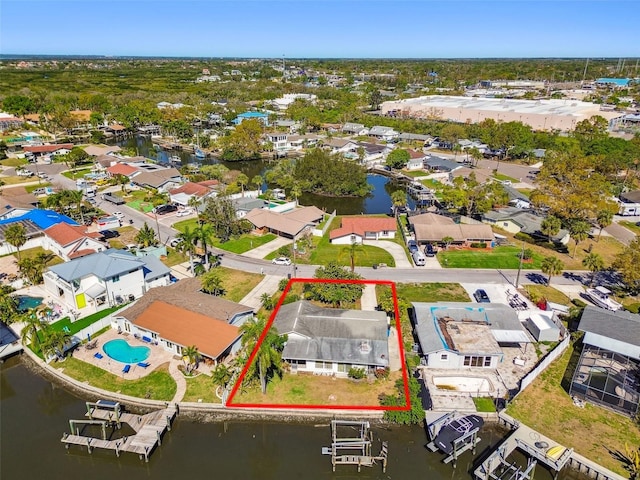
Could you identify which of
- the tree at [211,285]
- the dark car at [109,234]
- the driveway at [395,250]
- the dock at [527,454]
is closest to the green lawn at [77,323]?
the tree at [211,285]

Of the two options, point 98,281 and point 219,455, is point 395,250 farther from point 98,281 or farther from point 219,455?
point 219,455

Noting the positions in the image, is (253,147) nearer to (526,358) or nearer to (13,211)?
(13,211)

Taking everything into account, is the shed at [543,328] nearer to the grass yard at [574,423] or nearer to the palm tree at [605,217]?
the grass yard at [574,423]

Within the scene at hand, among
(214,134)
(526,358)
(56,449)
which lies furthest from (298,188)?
(214,134)

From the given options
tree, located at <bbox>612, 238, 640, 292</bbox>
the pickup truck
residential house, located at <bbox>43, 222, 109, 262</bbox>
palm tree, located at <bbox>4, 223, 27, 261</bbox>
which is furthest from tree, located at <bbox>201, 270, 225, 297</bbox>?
tree, located at <bbox>612, 238, 640, 292</bbox>

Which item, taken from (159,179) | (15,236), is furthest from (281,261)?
(159,179)
